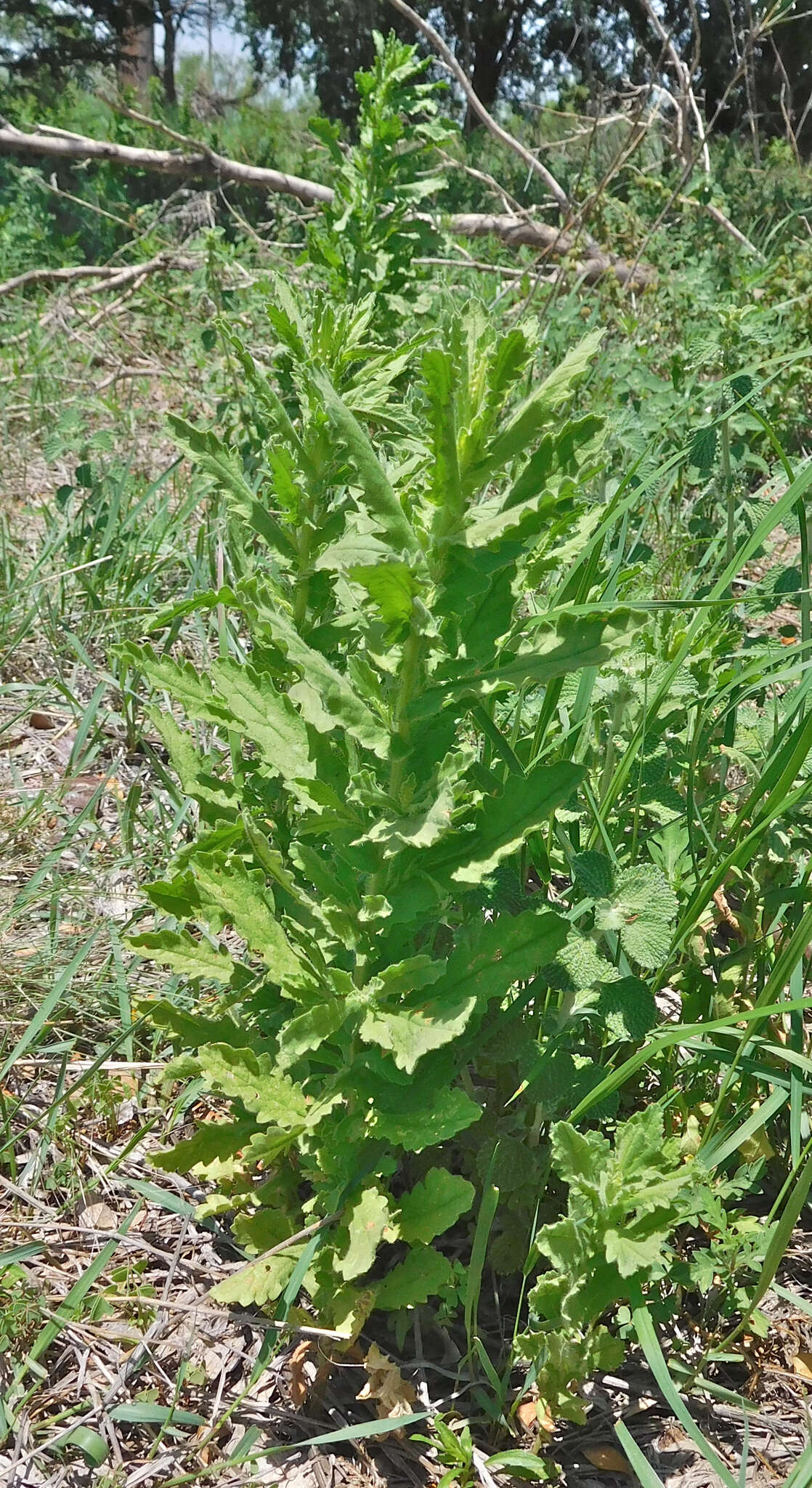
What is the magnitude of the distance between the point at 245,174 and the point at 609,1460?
5.68m

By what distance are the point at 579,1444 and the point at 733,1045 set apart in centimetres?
56

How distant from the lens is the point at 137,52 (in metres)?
15.0

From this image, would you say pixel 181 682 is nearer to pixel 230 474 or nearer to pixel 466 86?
pixel 230 474

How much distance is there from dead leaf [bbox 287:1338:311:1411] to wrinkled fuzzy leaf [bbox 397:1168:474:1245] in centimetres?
21

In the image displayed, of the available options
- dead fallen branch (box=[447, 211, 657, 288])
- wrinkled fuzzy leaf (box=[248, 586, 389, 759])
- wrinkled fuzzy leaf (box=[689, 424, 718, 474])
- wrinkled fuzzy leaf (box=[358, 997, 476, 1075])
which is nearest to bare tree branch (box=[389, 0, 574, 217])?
dead fallen branch (box=[447, 211, 657, 288])

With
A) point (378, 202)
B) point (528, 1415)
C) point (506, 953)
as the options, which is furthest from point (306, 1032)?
point (378, 202)

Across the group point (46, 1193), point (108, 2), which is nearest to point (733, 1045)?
point (46, 1193)

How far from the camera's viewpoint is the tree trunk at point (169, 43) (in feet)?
38.9

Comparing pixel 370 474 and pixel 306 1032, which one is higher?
pixel 370 474

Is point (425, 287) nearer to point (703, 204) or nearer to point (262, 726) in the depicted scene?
point (703, 204)

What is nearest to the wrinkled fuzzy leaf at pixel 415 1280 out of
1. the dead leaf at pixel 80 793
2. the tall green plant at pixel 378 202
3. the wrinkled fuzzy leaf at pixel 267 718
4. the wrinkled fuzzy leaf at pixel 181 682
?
the wrinkled fuzzy leaf at pixel 267 718

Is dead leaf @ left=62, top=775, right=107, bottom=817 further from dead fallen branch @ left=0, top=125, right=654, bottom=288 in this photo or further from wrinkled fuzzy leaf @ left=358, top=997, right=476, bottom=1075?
dead fallen branch @ left=0, top=125, right=654, bottom=288

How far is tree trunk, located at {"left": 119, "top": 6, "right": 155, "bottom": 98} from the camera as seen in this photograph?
39.0 feet

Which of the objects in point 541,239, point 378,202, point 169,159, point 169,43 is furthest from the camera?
point 169,43
